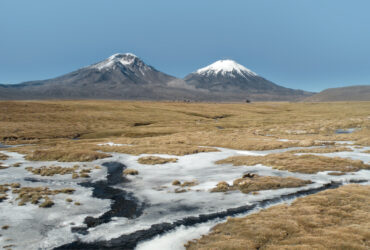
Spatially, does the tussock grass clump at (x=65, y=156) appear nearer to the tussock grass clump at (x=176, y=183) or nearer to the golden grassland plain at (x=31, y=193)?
the golden grassland plain at (x=31, y=193)

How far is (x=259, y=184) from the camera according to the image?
1227 inches

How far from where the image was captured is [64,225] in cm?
2191

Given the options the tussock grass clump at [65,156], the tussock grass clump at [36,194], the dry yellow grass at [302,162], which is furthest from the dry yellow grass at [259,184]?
the tussock grass clump at [65,156]

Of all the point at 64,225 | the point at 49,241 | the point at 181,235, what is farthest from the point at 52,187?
the point at 181,235

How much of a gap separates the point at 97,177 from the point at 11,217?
51.8 feet

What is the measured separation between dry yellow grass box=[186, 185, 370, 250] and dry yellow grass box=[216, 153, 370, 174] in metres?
12.7

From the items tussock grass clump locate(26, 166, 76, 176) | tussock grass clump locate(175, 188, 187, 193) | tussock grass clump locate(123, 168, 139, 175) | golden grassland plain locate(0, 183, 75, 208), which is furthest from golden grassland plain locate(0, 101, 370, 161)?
tussock grass clump locate(175, 188, 187, 193)

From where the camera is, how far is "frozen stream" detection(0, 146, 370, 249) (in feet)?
64.3

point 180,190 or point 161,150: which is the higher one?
point 161,150

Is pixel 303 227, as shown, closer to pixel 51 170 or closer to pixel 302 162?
pixel 302 162

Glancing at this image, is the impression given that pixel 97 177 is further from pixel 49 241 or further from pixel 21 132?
pixel 21 132

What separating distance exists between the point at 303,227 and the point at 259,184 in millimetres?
12305

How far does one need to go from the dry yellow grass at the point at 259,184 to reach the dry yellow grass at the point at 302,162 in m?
5.95

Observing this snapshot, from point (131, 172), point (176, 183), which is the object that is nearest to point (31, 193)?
point (131, 172)
